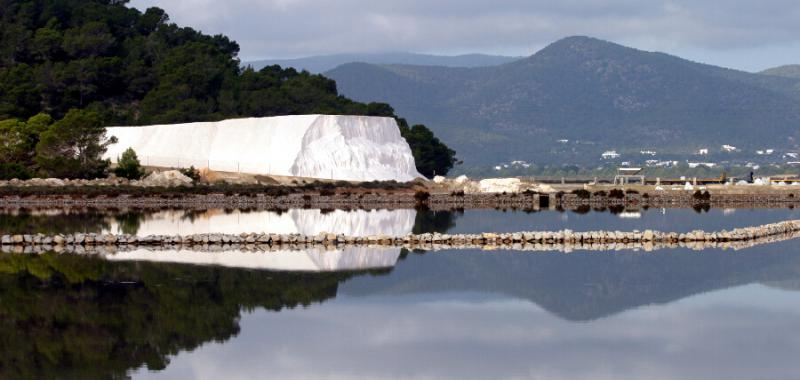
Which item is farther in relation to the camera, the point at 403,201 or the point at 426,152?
the point at 426,152

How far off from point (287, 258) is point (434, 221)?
15052 mm

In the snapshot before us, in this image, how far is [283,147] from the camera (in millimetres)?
74938

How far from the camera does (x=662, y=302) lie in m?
20.0

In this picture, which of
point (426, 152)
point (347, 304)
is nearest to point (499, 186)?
point (426, 152)

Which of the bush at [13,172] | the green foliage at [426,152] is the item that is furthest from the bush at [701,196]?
the bush at [13,172]

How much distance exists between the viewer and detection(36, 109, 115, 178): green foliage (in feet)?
213

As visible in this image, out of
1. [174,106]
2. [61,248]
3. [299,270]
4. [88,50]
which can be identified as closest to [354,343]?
[299,270]

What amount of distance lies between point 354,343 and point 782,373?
16.3ft

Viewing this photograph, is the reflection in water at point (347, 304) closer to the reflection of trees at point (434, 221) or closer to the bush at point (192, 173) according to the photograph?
the reflection of trees at point (434, 221)

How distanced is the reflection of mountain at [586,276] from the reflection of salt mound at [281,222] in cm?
774

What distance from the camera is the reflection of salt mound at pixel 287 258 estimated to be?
991 inches

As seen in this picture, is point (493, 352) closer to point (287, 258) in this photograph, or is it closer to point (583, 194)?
point (287, 258)

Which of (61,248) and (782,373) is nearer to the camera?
(782,373)

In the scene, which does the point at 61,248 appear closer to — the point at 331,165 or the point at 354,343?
the point at 354,343
